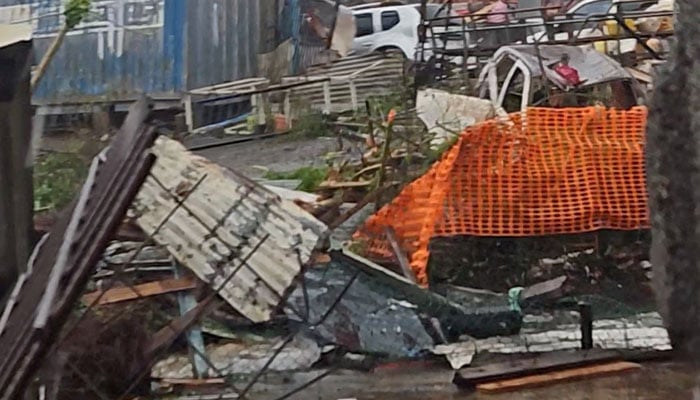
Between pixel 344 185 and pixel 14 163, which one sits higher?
pixel 14 163

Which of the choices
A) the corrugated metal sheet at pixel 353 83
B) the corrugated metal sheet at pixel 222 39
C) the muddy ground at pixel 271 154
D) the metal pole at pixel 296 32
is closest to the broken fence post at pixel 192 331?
the muddy ground at pixel 271 154

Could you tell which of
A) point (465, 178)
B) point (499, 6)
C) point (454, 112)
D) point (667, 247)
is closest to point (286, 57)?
Answer: point (499, 6)

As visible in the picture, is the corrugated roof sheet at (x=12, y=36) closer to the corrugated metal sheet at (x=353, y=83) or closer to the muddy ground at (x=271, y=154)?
the muddy ground at (x=271, y=154)

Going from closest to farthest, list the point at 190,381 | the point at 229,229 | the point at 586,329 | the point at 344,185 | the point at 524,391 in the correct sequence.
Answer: the point at 229,229
the point at 524,391
the point at 190,381
the point at 586,329
the point at 344,185

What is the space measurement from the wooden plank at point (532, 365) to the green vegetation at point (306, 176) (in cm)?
248

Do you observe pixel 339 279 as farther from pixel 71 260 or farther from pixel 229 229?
pixel 71 260

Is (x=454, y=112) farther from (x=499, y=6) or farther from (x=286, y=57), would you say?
(x=499, y=6)

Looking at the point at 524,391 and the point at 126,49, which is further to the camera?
the point at 126,49

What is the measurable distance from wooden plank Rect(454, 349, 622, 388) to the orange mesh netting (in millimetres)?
1028

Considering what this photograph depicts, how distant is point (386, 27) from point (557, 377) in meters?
12.7

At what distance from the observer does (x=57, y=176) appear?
27.0 feet

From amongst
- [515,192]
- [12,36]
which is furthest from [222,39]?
[12,36]

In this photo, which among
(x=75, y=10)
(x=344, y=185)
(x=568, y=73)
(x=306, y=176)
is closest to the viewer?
(x=75, y=10)

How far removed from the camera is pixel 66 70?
1362 cm
